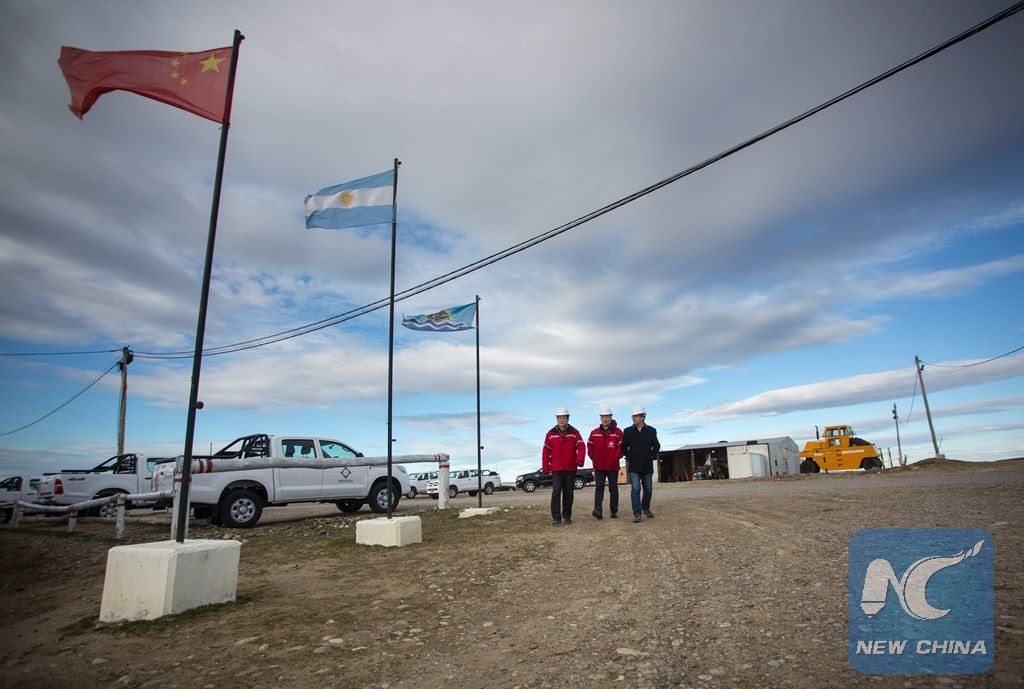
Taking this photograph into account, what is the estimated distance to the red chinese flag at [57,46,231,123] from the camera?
676 cm

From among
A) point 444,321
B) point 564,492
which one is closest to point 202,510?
point 444,321

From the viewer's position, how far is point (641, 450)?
33.6 feet

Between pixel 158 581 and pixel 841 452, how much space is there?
113 ft

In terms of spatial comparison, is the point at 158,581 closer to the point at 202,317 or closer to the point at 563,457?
the point at 202,317

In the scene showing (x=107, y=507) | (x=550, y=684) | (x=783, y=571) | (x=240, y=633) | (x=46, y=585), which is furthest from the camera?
(x=107, y=507)

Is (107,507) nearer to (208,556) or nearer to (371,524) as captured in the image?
(371,524)

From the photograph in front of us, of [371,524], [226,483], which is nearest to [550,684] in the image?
Answer: [371,524]

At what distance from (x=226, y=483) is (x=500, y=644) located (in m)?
9.78

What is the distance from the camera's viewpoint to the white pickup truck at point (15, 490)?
1859 centimetres

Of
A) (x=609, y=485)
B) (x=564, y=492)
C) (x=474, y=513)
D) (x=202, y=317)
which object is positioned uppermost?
(x=202, y=317)

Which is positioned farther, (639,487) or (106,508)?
(106,508)

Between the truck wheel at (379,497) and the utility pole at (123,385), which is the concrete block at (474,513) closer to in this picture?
the truck wheel at (379,497)

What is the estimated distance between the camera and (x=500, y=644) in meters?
4.44

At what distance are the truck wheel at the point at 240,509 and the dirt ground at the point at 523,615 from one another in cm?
273
